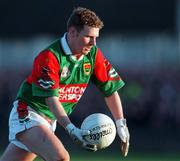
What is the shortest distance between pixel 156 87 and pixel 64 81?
15905 millimetres

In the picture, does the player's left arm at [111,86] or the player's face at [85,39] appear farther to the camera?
the player's left arm at [111,86]

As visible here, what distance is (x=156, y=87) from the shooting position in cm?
2614

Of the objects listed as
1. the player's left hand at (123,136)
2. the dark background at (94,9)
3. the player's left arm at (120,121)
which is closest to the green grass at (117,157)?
the player's left arm at (120,121)

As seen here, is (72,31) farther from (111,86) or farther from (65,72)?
(111,86)

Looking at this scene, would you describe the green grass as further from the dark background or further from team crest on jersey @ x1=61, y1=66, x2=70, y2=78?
the dark background

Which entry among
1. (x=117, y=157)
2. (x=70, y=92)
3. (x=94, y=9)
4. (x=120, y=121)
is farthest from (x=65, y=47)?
(x=94, y=9)

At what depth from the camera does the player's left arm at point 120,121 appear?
34.6ft

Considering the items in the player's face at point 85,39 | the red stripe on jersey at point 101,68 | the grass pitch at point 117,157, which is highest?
the player's face at point 85,39

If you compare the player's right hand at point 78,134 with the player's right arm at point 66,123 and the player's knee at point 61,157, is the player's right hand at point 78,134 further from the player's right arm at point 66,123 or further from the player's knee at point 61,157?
the player's knee at point 61,157

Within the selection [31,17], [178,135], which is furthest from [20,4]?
[178,135]

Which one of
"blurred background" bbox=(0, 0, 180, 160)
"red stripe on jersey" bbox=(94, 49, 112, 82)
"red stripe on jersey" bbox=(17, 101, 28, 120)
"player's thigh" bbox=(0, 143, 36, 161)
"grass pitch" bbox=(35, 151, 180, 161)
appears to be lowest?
"blurred background" bbox=(0, 0, 180, 160)

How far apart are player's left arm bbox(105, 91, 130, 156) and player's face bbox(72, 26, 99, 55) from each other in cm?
76

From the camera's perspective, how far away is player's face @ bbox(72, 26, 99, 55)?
1009 cm

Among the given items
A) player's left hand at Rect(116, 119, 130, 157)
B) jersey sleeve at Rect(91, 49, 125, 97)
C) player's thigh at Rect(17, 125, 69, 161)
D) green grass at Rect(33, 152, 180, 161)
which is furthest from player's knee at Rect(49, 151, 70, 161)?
green grass at Rect(33, 152, 180, 161)
